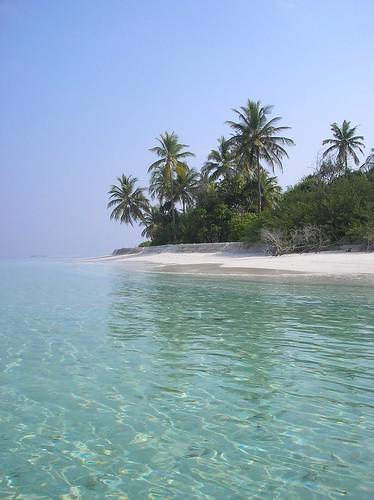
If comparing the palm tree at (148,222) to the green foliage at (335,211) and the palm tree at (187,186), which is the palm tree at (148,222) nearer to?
the palm tree at (187,186)

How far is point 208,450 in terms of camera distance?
2.83 metres

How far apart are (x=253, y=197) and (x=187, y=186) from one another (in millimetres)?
6774

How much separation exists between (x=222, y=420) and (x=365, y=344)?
3038mm

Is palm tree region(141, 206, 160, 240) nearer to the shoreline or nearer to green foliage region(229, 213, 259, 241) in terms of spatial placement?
green foliage region(229, 213, 259, 241)

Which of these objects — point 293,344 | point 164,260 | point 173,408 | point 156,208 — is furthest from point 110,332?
point 156,208

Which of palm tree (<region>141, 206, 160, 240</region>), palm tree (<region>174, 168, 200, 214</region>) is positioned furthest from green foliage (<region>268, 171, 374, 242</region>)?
palm tree (<region>141, 206, 160, 240</region>)

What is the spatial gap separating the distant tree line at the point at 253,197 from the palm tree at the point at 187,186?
9 cm

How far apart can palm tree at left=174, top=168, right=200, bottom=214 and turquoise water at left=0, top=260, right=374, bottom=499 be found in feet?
106

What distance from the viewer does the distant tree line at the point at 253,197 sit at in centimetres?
2388

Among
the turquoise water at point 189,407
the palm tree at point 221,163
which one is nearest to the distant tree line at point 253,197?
the palm tree at point 221,163

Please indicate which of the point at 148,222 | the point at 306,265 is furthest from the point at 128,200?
the point at 306,265

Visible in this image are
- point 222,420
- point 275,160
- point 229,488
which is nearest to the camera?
point 229,488

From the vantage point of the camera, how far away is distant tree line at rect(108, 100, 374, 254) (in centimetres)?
2388

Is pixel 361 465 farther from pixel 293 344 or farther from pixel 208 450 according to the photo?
pixel 293 344
